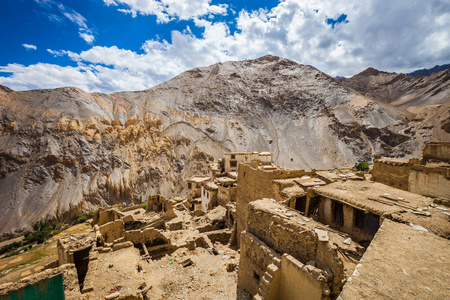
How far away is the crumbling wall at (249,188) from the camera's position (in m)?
11.0

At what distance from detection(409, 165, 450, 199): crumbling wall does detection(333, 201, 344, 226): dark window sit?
5.48 m

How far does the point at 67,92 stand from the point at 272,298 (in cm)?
5941

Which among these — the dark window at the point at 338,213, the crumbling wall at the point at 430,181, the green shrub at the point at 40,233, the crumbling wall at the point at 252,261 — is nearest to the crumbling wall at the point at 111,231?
the crumbling wall at the point at 252,261

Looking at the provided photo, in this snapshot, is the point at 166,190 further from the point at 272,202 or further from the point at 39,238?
the point at 272,202

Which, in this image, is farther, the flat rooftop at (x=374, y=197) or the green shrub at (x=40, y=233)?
the green shrub at (x=40, y=233)

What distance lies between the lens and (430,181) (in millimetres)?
9641

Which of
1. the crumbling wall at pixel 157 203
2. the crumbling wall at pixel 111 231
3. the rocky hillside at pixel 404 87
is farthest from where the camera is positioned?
the rocky hillside at pixel 404 87

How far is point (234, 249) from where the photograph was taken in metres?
11.7

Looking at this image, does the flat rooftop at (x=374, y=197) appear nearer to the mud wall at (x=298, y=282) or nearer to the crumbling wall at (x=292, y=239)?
the crumbling wall at (x=292, y=239)

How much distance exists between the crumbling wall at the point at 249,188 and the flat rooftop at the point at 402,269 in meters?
6.29

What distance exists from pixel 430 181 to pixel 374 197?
17.4ft

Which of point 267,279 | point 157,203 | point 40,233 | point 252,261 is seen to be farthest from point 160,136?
point 267,279

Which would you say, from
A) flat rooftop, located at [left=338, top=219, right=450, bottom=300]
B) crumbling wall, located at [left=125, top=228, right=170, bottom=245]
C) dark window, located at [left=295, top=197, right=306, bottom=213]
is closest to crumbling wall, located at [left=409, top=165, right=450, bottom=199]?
dark window, located at [left=295, top=197, right=306, bottom=213]

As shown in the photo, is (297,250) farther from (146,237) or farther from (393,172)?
(146,237)
